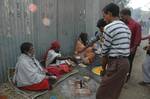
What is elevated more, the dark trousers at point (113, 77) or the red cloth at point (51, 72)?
the dark trousers at point (113, 77)

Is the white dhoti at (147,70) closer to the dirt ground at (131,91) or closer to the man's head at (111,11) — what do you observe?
the dirt ground at (131,91)

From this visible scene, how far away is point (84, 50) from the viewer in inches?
322

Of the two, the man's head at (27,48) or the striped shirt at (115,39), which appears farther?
the man's head at (27,48)

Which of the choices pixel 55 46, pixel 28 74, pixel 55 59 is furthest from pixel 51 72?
pixel 28 74

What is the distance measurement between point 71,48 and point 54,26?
1480mm

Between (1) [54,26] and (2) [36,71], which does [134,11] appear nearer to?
(1) [54,26]

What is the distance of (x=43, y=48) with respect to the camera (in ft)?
23.8

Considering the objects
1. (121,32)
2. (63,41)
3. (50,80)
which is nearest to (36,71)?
(50,80)

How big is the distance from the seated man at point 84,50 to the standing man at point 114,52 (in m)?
3.75

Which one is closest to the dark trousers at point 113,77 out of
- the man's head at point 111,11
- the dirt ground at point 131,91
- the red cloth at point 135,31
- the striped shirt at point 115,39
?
the striped shirt at point 115,39

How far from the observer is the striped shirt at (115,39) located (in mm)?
3953

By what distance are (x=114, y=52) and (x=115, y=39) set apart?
0.72 ft

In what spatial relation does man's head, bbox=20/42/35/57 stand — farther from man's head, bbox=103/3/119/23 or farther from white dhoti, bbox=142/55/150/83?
white dhoti, bbox=142/55/150/83

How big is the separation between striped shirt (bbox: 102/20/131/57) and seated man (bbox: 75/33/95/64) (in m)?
3.89
